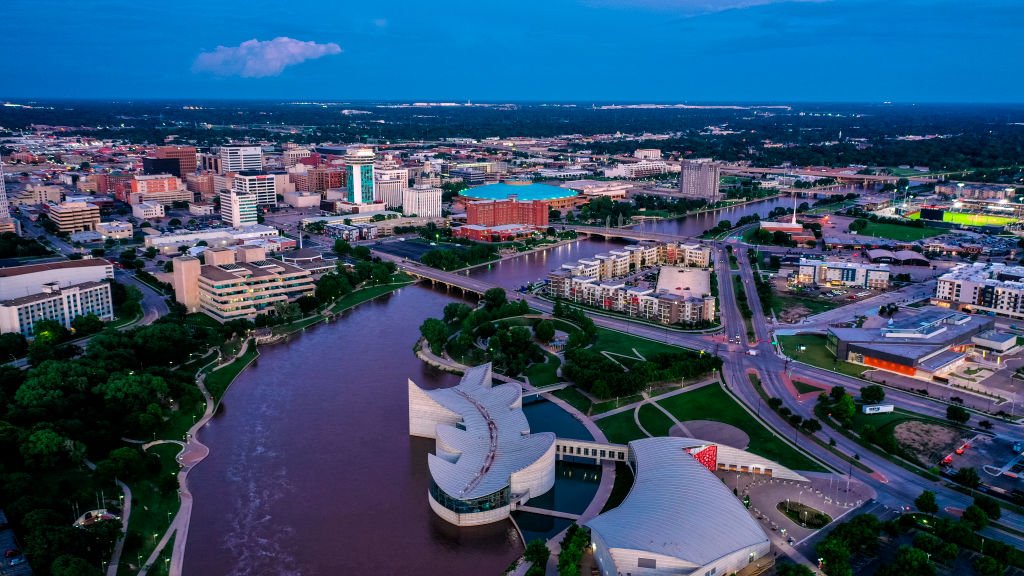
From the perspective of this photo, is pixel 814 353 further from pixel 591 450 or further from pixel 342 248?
pixel 342 248

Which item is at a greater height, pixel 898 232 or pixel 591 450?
pixel 898 232

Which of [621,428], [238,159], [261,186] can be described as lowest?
[621,428]

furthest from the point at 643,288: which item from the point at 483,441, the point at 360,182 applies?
the point at 360,182

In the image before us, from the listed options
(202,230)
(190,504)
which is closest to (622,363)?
(190,504)

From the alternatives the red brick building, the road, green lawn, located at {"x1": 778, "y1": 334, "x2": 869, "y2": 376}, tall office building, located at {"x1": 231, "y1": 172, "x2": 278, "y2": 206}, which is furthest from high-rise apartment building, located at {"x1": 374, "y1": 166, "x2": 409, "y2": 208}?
green lawn, located at {"x1": 778, "y1": 334, "x2": 869, "y2": 376}

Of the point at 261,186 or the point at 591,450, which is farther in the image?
the point at 261,186

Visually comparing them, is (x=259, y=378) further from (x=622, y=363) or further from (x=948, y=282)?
(x=948, y=282)

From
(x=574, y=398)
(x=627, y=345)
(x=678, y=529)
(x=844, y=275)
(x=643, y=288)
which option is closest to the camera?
(x=678, y=529)

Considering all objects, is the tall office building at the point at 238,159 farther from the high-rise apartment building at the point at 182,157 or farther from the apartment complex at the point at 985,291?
the apartment complex at the point at 985,291
